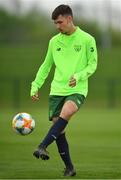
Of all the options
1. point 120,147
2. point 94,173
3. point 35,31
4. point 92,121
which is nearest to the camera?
point 94,173

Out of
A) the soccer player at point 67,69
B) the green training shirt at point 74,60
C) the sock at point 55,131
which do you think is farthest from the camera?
the green training shirt at point 74,60

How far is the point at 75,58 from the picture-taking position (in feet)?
39.2

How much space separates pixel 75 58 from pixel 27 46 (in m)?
35.0

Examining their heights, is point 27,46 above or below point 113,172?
below

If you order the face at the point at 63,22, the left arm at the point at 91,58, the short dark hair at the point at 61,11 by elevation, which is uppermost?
the short dark hair at the point at 61,11

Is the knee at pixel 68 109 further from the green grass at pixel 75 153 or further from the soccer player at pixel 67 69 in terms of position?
the green grass at pixel 75 153

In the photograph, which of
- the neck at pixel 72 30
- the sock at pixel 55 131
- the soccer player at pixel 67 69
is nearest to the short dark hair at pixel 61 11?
the soccer player at pixel 67 69

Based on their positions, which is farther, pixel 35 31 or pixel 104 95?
pixel 35 31

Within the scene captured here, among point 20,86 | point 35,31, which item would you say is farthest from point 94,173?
point 35,31

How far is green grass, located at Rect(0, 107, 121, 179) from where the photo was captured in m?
12.5

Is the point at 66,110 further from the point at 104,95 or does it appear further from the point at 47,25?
the point at 47,25

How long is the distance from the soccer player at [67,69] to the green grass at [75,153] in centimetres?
64

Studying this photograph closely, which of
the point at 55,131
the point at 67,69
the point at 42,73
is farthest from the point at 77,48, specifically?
the point at 55,131

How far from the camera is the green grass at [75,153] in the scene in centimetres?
1247
